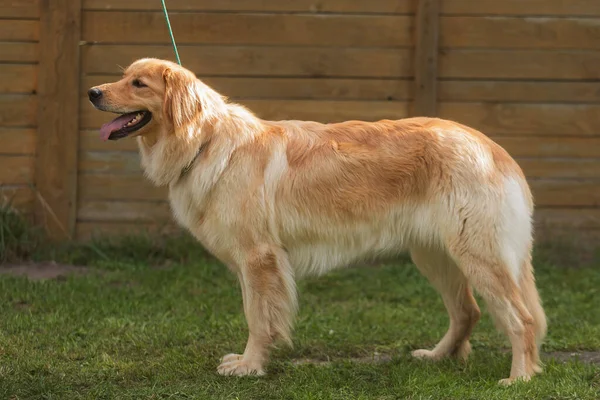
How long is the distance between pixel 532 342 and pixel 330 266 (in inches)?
43.0

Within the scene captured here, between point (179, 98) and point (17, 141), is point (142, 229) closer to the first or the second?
point (17, 141)

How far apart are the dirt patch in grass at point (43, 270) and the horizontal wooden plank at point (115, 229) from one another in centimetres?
36

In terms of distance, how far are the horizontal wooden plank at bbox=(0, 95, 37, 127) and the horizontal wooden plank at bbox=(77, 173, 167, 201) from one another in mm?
622

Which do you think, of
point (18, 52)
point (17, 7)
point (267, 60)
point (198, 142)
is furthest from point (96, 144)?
point (198, 142)

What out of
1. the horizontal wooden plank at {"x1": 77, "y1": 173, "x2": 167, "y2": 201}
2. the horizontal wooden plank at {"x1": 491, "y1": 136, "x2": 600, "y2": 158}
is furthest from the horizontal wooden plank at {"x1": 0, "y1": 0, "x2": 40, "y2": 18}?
the horizontal wooden plank at {"x1": 491, "y1": 136, "x2": 600, "y2": 158}

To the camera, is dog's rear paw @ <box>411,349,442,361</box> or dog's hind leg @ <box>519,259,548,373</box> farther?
dog's rear paw @ <box>411,349,442,361</box>

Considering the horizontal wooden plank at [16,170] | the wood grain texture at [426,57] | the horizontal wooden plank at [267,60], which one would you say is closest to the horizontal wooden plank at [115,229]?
the horizontal wooden plank at [16,170]

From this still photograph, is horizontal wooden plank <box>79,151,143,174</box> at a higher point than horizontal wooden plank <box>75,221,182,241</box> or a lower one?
higher

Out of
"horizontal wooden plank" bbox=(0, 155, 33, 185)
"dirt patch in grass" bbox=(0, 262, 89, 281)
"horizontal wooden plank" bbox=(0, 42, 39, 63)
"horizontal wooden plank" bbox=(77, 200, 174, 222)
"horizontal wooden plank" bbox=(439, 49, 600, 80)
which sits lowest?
"dirt patch in grass" bbox=(0, 262, 89, 281)

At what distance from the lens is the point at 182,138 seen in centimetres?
477

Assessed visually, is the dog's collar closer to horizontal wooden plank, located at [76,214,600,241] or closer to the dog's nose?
the dog's nose

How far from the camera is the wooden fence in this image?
7605 mm

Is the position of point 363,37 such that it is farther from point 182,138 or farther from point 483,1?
point 182,138

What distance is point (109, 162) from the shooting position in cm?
772
